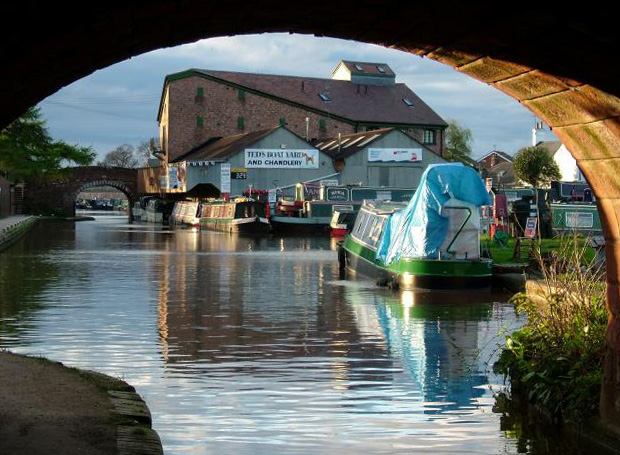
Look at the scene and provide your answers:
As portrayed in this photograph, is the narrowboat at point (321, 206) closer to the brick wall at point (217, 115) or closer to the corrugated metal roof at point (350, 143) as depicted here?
the corrugated metal roof at point (350, 143)

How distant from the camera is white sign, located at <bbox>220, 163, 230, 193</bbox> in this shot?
246 ft

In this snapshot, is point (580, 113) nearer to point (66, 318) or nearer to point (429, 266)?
point (66, 318)

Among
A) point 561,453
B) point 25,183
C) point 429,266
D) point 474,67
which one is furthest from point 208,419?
point 25,183

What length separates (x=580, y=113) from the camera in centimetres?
801

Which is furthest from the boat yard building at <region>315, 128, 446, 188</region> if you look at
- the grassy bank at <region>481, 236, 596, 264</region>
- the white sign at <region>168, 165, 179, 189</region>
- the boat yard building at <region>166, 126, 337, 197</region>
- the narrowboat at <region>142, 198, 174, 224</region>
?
the grassy bank at <region>481, 236, 596, 264</region>

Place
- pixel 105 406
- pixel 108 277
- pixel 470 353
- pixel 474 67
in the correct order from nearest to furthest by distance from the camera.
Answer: pixel 474 67
pixel 105 406
pixel 470 353
pixel 108 277

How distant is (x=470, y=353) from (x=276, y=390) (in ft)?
14.3

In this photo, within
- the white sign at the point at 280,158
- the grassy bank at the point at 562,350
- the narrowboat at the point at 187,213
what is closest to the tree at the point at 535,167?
the white sign at the point at 280,158

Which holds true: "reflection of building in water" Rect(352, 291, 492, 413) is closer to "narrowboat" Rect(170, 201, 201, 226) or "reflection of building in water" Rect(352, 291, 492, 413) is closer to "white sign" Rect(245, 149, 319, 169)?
"narrowboat" Rect(170, 201, 201, 226)

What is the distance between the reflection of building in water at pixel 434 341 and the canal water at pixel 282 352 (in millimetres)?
32

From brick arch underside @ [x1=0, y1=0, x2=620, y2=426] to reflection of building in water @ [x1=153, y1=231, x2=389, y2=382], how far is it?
17.7 feet

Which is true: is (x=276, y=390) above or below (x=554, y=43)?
below

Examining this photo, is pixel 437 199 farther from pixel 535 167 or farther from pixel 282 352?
pixel 535 167

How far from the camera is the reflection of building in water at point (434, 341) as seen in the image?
12.2 meters
